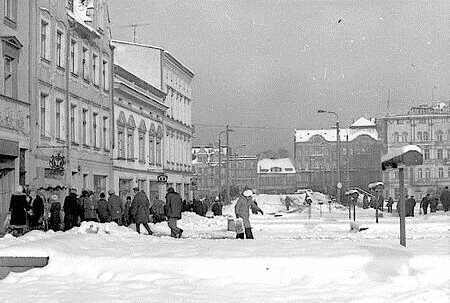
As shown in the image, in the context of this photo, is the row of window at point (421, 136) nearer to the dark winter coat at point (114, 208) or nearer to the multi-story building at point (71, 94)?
the multi-story building at point (71, 94)

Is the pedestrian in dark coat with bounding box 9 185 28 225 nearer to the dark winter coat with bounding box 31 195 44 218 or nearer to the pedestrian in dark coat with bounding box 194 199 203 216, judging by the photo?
the dark winter coat with bounding box 31 195 44 218

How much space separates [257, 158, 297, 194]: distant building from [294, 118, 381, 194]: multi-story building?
5.31 metres

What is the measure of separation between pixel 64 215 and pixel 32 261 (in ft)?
48.7

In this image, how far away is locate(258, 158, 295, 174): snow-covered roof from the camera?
461 ft

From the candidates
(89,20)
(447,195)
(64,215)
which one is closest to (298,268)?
(64,215)

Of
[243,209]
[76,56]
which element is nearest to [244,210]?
[243,209]

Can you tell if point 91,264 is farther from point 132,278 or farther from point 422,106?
point 422,106

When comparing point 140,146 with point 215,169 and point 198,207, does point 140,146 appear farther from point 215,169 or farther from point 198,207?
point 215,169

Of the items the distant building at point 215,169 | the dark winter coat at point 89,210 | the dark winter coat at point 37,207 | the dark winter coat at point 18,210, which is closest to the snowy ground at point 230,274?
the dark winter coat at point 18,210

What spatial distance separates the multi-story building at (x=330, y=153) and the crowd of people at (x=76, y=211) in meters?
85.3

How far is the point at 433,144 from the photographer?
10919 cm

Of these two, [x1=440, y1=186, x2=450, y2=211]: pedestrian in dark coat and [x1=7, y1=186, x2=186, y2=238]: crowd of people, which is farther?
[x1=440, y1=186, x2=450, y2=211]: pedestrian in dark coat

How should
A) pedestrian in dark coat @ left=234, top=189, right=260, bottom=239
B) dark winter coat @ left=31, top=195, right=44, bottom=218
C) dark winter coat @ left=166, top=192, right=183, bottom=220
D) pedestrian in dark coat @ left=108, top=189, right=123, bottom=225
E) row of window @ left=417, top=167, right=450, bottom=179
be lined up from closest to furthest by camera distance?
pedestrian in dark coat @ left=234, top=189, right=260, bottom=239, dark winter coat @ left=166, top=192, right=183, bottom=220, dark winter coat @ left=31, top=195, right=44, bottom=218, pedestrian in dark coat @ left=108, top=189, right=123, bottom=225, row of window @ left=417, top=167, right=450, bottom=179

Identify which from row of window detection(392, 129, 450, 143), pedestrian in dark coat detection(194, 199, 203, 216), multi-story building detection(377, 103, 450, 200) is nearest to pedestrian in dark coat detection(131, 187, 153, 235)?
pedestrian in dark coat detection(194, 199, 203, 216)
